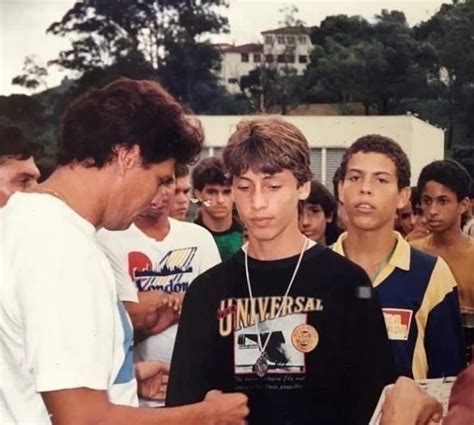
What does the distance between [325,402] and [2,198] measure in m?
0.70

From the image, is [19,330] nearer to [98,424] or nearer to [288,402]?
[98,424]

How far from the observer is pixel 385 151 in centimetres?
147

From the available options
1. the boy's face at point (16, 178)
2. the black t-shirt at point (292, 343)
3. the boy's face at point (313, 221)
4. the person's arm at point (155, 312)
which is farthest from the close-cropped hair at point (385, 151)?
the boy's face at point (16, 178)

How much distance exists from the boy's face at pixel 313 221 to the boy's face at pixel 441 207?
242 millimetres

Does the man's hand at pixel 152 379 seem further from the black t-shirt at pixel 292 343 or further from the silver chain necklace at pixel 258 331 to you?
the silver chain necklace at pixel 258 331

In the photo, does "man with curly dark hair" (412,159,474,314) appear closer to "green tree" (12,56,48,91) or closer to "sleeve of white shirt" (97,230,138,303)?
"sleeve of white shirt" (97,230,138,303)

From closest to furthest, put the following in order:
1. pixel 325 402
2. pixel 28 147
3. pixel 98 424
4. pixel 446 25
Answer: pixel 98 424 < pixel 325 402 < pixel 28 147 < pixel 446 25

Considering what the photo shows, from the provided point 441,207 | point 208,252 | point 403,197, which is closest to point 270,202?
point 208,252

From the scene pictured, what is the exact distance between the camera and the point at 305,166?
137 centimetres

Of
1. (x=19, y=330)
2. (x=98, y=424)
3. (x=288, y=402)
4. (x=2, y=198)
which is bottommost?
(x=288, y=402)

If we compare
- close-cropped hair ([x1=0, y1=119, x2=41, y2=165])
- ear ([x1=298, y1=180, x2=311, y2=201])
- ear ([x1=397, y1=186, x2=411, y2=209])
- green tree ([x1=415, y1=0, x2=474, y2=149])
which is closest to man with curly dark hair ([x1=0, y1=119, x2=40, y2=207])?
close-cropped hair ([x1=0, y1=119, x2=41, y2=165])

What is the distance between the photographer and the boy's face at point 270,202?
4.48 ft

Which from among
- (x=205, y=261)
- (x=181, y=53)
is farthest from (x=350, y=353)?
(x=181, y=53)

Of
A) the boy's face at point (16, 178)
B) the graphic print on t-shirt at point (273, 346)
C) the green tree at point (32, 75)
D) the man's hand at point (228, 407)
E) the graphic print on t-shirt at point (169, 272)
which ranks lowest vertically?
the man's hand at point (228, 407)
